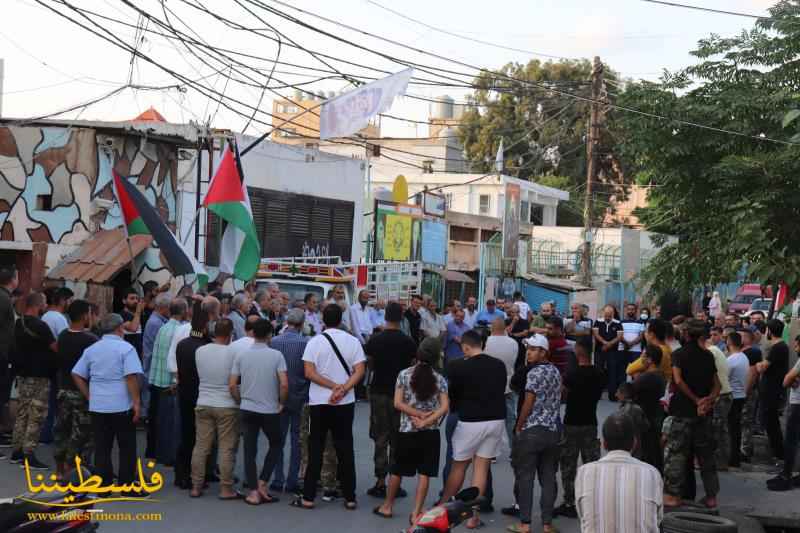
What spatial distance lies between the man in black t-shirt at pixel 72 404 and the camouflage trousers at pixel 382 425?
111 inches

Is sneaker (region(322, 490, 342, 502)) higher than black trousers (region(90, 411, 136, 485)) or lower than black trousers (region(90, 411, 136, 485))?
lower

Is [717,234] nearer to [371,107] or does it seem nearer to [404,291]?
[371,107]

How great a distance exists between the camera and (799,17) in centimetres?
1462

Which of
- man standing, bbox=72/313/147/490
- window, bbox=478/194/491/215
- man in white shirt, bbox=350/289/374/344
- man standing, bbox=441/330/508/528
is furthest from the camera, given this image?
window, bbox=478/194/491/215

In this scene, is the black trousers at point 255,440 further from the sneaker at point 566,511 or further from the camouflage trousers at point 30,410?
the sneaker at point 566,511

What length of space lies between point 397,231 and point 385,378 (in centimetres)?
2319

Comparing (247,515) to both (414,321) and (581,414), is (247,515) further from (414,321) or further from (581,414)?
(414,321)

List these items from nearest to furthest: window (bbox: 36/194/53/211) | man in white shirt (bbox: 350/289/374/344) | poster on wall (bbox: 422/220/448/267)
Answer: window (bbox: 36/194/53/211) → man in white shirt (bbox: 350/289/374/344) → poster on wall (bbox: 422/220/448/267)

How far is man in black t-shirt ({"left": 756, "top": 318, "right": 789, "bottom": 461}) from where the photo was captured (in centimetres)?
1361

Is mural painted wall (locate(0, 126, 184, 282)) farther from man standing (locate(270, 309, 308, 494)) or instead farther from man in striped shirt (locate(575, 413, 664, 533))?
man in striped shirt (locate(575, 413, 664, 533))

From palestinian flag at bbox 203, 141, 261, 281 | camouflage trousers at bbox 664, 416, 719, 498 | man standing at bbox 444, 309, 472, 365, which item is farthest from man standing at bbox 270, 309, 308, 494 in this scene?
man standing at bbox 444, 309, 472, 365

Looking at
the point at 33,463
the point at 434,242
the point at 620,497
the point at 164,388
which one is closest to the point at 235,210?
the point at 164,388

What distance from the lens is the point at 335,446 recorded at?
10.3 metres

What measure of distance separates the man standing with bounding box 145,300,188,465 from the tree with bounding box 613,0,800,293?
7.10m
